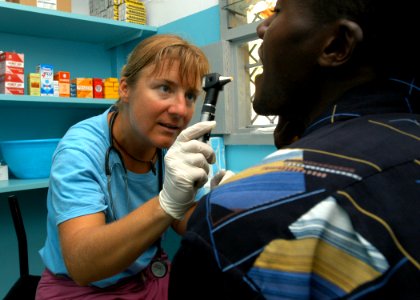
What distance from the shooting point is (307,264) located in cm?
31

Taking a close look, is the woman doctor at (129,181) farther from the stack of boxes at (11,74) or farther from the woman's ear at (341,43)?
the stack of boxes at (11,74)

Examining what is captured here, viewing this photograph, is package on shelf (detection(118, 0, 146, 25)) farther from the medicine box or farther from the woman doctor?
the woman doctor

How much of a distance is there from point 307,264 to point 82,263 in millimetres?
655

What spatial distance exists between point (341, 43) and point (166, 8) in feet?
6.55

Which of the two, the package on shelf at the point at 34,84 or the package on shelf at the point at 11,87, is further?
the package on shelf at the point at 34,84

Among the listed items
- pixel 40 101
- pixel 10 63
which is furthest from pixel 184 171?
pixel 10 63

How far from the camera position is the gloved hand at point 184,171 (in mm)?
798

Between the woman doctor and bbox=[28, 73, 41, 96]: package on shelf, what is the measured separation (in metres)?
0.93

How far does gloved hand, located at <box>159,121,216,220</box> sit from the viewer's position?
0.80m

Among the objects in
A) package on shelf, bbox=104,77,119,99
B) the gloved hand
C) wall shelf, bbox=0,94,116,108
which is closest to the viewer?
the gloved hand

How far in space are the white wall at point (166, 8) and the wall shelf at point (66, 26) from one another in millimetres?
98

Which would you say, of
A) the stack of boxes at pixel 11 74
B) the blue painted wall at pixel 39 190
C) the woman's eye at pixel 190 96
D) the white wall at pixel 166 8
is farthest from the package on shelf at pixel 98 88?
the woman's eye at pixel 190 96

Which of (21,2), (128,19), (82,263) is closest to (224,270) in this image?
(82,263)

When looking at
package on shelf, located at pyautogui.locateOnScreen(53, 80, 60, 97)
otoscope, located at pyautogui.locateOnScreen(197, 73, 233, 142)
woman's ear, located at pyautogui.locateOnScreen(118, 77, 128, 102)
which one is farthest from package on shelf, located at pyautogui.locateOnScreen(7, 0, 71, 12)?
otoscope, located at pyautogui.locateOnScreen(197, 73, 233, 142)
